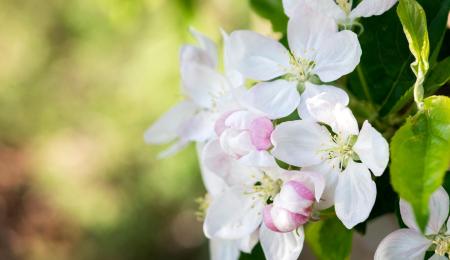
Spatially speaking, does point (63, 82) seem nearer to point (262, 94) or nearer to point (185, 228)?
point (185, 228)

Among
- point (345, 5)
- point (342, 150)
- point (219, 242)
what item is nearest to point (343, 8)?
point (345, 5)

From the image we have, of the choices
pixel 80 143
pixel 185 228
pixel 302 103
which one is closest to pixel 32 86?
pixel 80 143

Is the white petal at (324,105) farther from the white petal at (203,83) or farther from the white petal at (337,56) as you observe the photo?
the white petal at (203,83)

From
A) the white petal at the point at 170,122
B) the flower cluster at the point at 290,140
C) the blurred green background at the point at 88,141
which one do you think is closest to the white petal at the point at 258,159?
the flower cluster at the point at 290,140

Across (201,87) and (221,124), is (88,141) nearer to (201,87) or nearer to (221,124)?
(201,87)

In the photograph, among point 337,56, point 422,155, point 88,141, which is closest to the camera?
point 422,155
